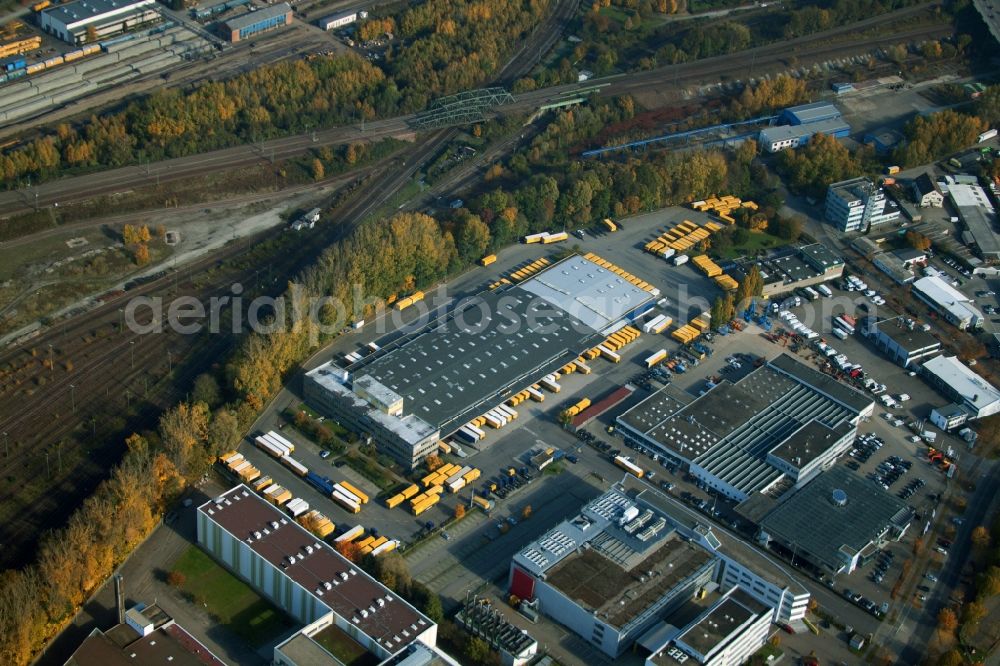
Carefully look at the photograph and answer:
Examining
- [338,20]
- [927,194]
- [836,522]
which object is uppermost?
[338,20]

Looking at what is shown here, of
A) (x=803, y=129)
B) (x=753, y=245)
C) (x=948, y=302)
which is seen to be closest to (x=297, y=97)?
(x=753, y=245)

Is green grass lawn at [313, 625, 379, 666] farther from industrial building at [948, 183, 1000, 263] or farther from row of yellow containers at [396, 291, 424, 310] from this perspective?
industrial building at [948, 183, 1000, 263]

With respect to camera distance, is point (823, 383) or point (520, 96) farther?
point (520, 96)

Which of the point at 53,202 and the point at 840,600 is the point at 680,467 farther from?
the point at 53,202

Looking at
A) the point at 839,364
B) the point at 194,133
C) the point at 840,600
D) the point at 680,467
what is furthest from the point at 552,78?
the point at 840,600

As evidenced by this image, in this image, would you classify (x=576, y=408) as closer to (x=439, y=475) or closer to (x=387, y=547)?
(x=439, y=475)

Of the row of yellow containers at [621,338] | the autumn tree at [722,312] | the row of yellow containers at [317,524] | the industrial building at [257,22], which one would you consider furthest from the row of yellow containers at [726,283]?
the industrial building at [257,22]

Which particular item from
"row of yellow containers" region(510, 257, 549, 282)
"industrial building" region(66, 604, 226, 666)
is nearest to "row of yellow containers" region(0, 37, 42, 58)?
"row of yellow containers" region(510, 257, 549, 282)
